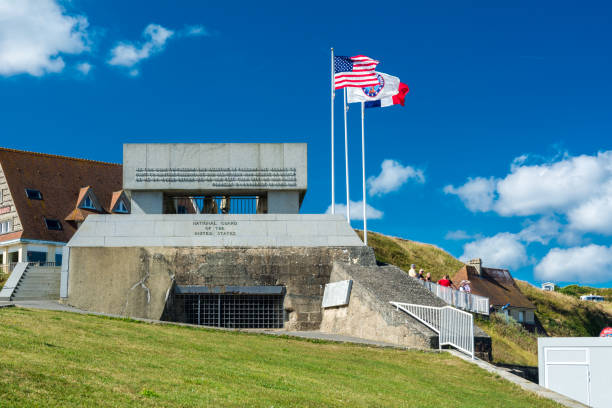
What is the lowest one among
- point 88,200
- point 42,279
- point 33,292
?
point 33,292

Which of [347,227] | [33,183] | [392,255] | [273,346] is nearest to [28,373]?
[273,346]

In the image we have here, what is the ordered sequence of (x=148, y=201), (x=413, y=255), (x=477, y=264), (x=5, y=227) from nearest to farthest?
1. (x=148, y=201)
2. (x=5, y=227)
3. (x=477, y=264)
4. (x=413, y=255)

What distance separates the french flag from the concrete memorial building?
5611 mm

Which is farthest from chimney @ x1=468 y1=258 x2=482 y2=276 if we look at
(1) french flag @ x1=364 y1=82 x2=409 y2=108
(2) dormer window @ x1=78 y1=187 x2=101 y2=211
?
(2) dormer window @ x1=78 y1=187 x2=101 y2=211

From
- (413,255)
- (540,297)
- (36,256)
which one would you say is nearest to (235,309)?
(36,256)

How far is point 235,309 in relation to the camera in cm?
2553

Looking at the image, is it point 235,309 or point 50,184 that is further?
point 50,184

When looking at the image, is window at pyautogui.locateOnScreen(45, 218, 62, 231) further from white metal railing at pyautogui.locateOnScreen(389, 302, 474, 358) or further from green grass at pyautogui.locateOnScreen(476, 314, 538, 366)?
white metal railing at pyautogui.locateOnScreen(389, 302, 474, 358)

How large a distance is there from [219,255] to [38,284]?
711 centimetres

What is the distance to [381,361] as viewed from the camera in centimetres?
1678

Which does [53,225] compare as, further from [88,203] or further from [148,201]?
[148,201]

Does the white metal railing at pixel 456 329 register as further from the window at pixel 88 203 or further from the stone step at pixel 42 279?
the window at pixel 88 203

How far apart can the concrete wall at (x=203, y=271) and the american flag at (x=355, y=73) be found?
885cm

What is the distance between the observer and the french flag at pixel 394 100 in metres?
31.0
